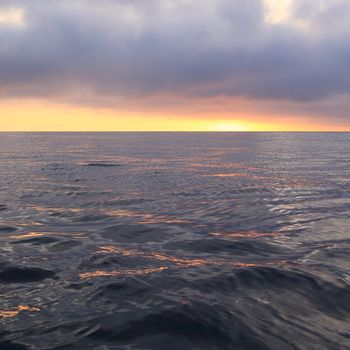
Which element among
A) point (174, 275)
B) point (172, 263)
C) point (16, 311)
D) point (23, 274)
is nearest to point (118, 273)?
point (174, 275)

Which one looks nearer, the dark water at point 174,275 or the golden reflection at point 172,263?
the dark water at point 174,275

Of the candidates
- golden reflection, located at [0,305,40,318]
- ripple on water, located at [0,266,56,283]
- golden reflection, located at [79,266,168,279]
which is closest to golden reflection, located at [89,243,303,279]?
golden reflection, located at [79,266,168,279]

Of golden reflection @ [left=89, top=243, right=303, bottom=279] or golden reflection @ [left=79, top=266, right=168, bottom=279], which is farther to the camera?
golden reflection @ [left=89, top=243, right=303, bottom=279]

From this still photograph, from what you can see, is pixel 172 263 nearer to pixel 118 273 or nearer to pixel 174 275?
pixel 174 275

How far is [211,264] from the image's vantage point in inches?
453

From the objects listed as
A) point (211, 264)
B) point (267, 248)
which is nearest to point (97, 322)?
point (211, 264)

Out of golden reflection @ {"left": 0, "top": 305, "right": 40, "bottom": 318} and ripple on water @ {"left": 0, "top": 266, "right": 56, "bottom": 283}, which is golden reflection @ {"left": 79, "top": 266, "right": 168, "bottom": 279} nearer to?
ripple on water @ {"left": 0, "top": 266, "right": 56, "bottom": 283}

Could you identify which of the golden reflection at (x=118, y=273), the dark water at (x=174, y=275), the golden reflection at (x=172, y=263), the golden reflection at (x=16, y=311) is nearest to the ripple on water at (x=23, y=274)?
the dark water at (x=174, y=275)

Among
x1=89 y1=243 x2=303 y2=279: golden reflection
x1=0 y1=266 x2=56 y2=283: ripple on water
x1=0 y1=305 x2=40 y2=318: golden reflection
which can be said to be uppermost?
x1=0 y1=305 x2=40 y2=318: golden reflection

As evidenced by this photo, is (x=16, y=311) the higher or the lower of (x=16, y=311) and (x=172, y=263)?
the higher

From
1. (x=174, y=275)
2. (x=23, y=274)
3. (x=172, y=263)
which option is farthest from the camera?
(x=172, y=263)

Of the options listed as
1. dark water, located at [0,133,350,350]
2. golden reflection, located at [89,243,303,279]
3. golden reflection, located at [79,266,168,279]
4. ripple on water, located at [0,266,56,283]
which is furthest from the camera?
golden reflection, located at [89,243,303,279]

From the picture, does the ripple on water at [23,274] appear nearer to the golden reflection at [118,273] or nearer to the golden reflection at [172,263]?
the golden reflection at [118,273]

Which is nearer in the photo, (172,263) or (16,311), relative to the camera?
(16,311)
